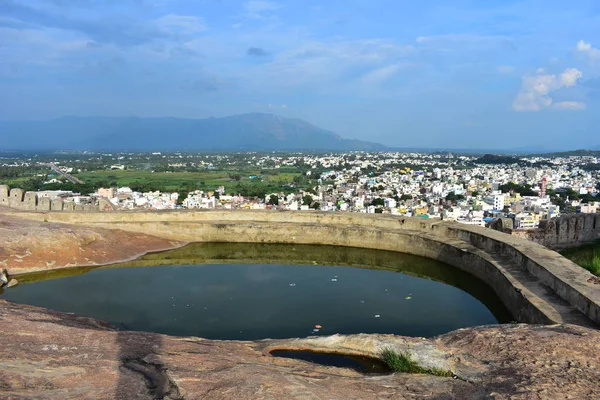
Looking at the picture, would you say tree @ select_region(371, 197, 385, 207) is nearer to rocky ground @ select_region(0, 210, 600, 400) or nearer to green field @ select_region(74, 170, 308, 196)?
green field @ select_region(74, 170, 308, 196)

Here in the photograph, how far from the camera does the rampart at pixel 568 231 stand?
13.1 m

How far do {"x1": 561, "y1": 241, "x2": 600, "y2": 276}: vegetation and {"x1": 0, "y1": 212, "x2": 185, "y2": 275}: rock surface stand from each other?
11.0 metres

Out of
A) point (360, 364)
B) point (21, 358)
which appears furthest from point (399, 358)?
point (21, 358)

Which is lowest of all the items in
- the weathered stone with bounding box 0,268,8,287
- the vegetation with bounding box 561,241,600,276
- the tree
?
the weathered stone with bounding box 0,268,8,287

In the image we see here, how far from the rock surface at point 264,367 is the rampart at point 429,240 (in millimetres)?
1808

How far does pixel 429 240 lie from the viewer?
13.6m

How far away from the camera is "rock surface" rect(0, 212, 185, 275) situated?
39.0ft

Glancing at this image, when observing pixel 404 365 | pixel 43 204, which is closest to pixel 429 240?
pixel 404 365

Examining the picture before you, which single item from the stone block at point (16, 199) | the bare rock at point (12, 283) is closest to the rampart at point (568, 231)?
the bare rock at point (12, 283)

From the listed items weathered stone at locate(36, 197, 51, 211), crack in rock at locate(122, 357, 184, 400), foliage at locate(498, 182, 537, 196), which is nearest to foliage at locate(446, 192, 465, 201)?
foliage at locate(498, 182, 537, 196)

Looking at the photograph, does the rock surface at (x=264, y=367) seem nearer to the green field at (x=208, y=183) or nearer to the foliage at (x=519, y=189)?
the green field at (x=208, y=183)

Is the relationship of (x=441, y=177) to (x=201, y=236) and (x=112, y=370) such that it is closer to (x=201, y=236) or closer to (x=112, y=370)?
(x=201, y=236)

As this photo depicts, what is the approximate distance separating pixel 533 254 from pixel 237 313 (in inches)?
237

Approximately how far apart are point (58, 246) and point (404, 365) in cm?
1016
